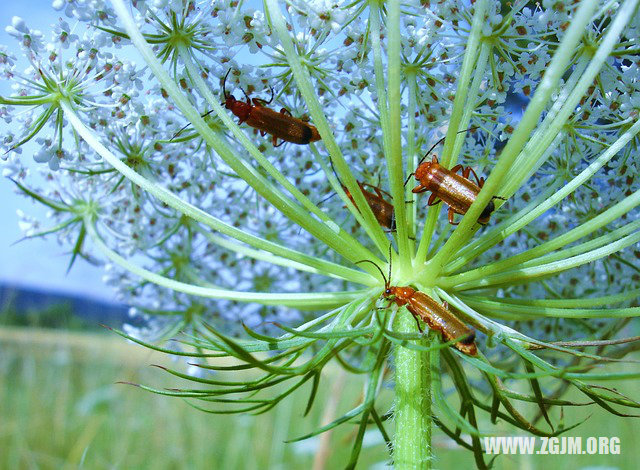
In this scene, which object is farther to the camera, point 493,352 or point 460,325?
point 493,352

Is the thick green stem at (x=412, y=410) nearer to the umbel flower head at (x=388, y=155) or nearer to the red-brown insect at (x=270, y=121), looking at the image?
the umbel flower head at (x=388, y=155)

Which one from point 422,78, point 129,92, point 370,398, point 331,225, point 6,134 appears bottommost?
point 370,398

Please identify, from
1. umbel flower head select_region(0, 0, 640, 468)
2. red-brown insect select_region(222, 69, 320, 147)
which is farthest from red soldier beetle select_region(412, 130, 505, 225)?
red-brown insect select_region(222, 69, 320, 147)

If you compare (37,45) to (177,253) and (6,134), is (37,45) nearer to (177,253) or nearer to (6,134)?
(6,134)

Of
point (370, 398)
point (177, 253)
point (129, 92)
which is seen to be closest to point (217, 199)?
point (177, 253)

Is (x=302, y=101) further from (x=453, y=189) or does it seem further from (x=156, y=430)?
(x=156, y=430)

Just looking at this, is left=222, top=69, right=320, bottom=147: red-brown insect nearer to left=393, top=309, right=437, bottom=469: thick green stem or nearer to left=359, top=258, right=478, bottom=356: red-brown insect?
left=359, top=258, right=478, bottom=356: red-brown insect

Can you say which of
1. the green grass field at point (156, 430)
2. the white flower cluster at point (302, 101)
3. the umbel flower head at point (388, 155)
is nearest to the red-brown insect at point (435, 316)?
the umbel flower head at point (388, 155)
